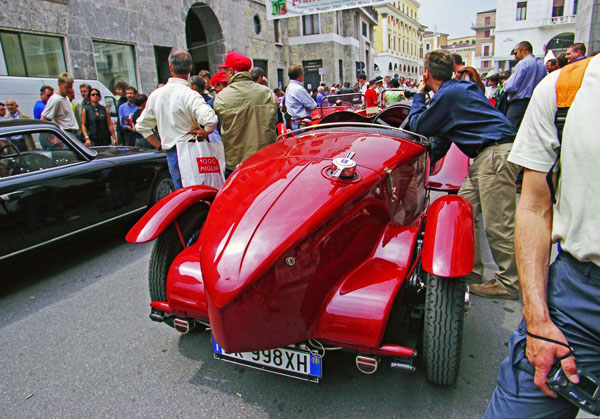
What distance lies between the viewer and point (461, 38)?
417 feet

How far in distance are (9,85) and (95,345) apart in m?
8.53

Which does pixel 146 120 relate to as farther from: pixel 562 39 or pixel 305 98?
pixel 562 39

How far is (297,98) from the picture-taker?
6621 millimetres

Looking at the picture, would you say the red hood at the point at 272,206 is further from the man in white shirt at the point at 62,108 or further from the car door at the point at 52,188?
the man in white shirt at the point at 62,108

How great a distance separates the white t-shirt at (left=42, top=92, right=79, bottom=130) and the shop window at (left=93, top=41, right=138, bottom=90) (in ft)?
20.9

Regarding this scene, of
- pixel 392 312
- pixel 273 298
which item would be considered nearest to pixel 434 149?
pixel 392 312

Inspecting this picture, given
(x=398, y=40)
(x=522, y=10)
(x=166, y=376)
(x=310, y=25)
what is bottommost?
(x=166, y=376)

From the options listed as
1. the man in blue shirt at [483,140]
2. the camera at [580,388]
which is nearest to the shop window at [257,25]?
the man in blue shirt at [483,140]

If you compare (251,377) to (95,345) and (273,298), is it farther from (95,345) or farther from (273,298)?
(95,345)

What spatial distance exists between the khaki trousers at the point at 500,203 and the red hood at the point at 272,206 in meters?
0.95

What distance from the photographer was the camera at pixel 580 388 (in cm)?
99

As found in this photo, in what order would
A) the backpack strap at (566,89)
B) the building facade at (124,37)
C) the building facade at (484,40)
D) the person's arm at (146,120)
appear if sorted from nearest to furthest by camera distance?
the backpack strap at (566,89) < the person's arm at (146,120) < the building facade at (124,37) < the building facade at (484,40)

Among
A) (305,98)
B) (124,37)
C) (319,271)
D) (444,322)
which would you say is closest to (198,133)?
(319,271)

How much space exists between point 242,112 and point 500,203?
2.56m
